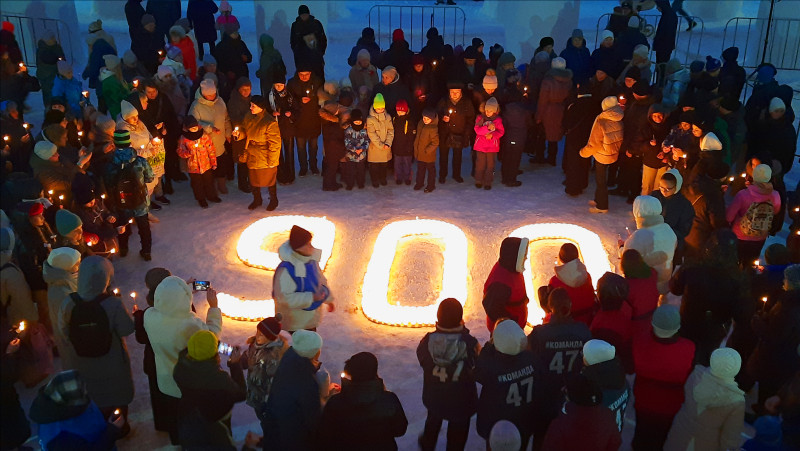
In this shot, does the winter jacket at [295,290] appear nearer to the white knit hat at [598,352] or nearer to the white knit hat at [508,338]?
the white knit hat at [508,338]

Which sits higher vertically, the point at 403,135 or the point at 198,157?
the point at 403,135

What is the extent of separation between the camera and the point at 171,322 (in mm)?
5949

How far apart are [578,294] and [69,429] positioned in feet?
13.3

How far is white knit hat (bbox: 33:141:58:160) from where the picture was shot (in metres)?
8.50

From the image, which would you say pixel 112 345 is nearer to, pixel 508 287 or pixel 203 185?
pixel 508 287

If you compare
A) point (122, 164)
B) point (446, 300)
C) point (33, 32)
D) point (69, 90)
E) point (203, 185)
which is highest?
point (33, 32)

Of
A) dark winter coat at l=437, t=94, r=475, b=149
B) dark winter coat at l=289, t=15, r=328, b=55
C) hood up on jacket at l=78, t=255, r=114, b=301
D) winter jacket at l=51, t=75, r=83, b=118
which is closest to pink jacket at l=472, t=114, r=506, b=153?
dark winter coat at l=437, t=94, r=475, b=149

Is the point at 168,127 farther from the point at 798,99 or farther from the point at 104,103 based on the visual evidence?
the point at 798,99

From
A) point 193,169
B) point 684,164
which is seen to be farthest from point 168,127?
point 684,164

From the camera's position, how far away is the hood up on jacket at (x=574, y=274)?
660 cm

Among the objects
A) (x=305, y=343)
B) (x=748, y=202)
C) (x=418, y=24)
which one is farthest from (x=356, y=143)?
(x=418, y=24)

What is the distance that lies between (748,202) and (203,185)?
23.4 feet

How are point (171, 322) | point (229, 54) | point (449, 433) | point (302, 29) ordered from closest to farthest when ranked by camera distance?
point (171, 322)
point (449, 433)
point (229, 54)
point (302, 29)

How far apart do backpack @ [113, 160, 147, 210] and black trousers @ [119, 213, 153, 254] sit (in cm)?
27
